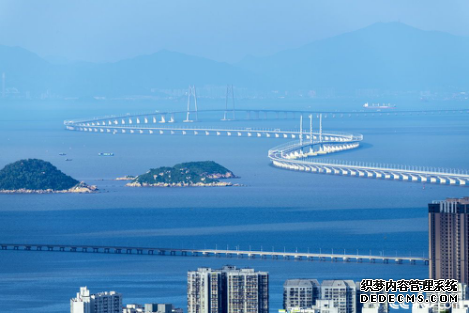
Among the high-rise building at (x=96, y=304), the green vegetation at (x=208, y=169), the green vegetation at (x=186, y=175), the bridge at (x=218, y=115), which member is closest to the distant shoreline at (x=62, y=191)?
the green vegetation at (x=186, y=175)

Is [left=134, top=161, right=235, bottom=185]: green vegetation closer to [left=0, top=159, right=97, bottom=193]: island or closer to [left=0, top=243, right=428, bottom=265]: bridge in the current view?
[left=0, top=159, right=97, bottom=193]: island

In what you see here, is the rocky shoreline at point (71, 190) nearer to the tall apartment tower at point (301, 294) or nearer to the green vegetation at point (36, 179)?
the green vegetation at point (36, 179)

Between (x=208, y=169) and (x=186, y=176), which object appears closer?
(x=186, y=176)

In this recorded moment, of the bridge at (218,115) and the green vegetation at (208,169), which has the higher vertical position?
the bridge at (218,115)

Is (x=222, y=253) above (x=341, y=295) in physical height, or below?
above

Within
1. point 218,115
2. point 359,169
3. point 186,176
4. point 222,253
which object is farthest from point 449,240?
point 218,115

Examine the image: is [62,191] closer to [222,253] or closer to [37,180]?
[37,180]

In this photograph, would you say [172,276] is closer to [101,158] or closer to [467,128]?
[101,158]
